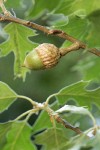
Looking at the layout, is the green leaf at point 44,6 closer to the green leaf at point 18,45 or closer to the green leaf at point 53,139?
the green leaf at point 18,45

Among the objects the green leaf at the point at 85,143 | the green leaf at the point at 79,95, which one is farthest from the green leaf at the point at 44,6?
the green leaf at the point at 85,143

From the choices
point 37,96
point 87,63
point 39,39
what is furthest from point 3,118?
point 87,63

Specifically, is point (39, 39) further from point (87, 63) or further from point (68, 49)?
point (68, 49)

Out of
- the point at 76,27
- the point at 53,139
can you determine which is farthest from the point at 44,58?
the point at 53,139

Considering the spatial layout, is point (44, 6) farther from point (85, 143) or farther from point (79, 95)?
point (85, 143)

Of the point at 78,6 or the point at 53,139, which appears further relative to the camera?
the point at 53,139
